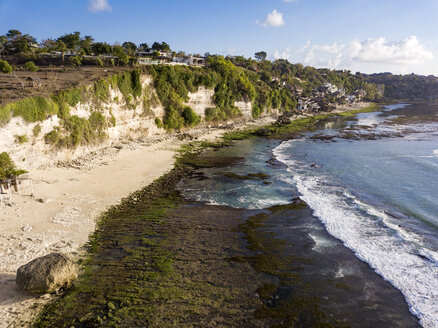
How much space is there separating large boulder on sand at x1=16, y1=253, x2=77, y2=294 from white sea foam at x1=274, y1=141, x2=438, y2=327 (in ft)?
54.9

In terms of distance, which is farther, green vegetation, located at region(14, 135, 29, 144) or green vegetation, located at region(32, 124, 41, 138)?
green vegetation, located at region(32, 124, 41, 138)

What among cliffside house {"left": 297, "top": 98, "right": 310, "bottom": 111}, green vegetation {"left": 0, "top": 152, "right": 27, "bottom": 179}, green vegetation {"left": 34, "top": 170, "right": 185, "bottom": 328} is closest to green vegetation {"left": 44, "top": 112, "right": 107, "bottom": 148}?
green vegetation {"left": 0, "top": 152, "right": 27, "bottom": 179}

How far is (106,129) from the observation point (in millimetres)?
39312

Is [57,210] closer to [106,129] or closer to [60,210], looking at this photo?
[60,210]

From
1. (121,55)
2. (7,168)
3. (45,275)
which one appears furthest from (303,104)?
(45,275)

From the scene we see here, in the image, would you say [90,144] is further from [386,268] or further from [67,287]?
[386,268]

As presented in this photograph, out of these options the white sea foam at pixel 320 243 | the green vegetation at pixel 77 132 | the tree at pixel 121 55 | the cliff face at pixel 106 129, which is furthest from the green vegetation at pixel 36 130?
the tree at pixel 121 55

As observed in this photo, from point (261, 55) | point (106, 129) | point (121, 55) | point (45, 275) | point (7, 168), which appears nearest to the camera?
point (45, 275)

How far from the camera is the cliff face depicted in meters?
26.0

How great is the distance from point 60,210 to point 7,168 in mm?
8039

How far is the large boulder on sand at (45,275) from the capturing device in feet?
40.6

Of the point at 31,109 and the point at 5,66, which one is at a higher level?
the point at 5,66

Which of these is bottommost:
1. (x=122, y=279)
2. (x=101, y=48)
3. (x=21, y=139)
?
(x=122, y=279)

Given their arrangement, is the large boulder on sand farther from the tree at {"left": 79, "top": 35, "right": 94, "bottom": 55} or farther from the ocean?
the tree at {"left": 79, "top": 35, "right": 94, "bottom": 55}
